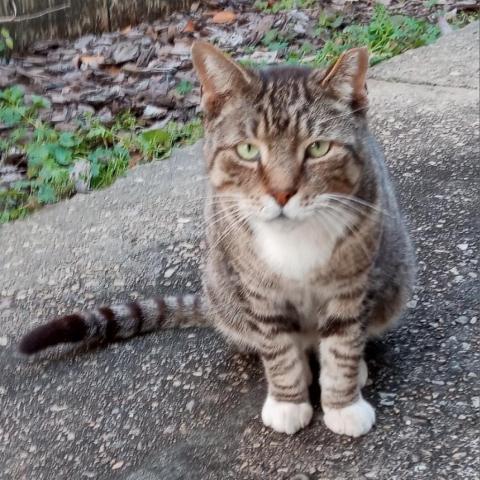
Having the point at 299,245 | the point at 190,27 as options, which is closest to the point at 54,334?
the point at 299,245

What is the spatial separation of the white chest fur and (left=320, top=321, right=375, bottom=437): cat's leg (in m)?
0.24

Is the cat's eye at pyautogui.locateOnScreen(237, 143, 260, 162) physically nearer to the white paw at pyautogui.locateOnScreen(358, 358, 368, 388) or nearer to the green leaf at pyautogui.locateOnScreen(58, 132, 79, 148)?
the white paw at pyautogui.locateOnScreen(358, 358, 368, 388)

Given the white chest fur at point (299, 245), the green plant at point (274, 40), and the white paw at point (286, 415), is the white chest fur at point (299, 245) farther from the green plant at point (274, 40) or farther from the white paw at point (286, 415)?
the green plant at point (274, 40)

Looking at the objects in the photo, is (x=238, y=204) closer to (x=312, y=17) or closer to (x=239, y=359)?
(x=239, y=359)

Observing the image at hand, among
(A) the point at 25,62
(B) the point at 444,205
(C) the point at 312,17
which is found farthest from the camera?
(C) the point at 312,17

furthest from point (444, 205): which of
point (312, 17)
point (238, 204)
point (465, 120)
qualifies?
point (312, 17)

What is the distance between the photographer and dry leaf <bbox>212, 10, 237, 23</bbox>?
6152 millimetres

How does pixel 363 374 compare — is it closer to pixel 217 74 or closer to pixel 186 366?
pixel 186 366

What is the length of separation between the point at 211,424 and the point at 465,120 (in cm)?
243

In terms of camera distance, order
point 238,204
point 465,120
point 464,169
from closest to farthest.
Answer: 1. point 238,204
2. point 464,169
3. point 465,120

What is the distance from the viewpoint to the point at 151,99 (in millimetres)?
4852

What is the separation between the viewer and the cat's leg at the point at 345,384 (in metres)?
2.32

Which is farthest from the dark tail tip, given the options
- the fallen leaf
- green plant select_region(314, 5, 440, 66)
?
the fallen leaf

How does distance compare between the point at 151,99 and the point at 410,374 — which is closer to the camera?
the point at 410,374
